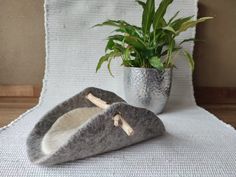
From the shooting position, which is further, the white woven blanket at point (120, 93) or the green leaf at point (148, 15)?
the green leaf at point (148, 15)

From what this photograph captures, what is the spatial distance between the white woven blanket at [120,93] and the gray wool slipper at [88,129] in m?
0.02

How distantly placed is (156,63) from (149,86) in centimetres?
6

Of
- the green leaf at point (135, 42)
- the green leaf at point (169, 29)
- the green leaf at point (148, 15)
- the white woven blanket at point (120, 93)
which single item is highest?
the green leaf at point (148, 15)

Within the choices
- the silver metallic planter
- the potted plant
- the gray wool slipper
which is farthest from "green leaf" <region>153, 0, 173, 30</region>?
the gray wool slipper

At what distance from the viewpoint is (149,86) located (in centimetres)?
58

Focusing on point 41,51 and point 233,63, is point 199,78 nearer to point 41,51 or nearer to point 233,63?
point 233,63

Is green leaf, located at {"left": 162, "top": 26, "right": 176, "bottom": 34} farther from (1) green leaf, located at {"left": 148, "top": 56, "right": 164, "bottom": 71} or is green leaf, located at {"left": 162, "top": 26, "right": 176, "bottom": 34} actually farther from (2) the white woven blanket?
(2) the white woven blanket

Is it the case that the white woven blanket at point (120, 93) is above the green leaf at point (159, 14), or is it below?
below

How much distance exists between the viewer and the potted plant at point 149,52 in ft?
1.86

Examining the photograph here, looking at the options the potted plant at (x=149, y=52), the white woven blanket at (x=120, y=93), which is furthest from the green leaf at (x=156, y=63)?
the white woven blanket at (x=120, y=93)

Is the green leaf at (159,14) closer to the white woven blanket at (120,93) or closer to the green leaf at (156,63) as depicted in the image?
the green leaf at (156,63)

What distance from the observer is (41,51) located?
78 centimetres

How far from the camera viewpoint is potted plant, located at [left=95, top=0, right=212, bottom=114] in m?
0.57

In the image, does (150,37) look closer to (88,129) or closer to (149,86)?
(149,86)
